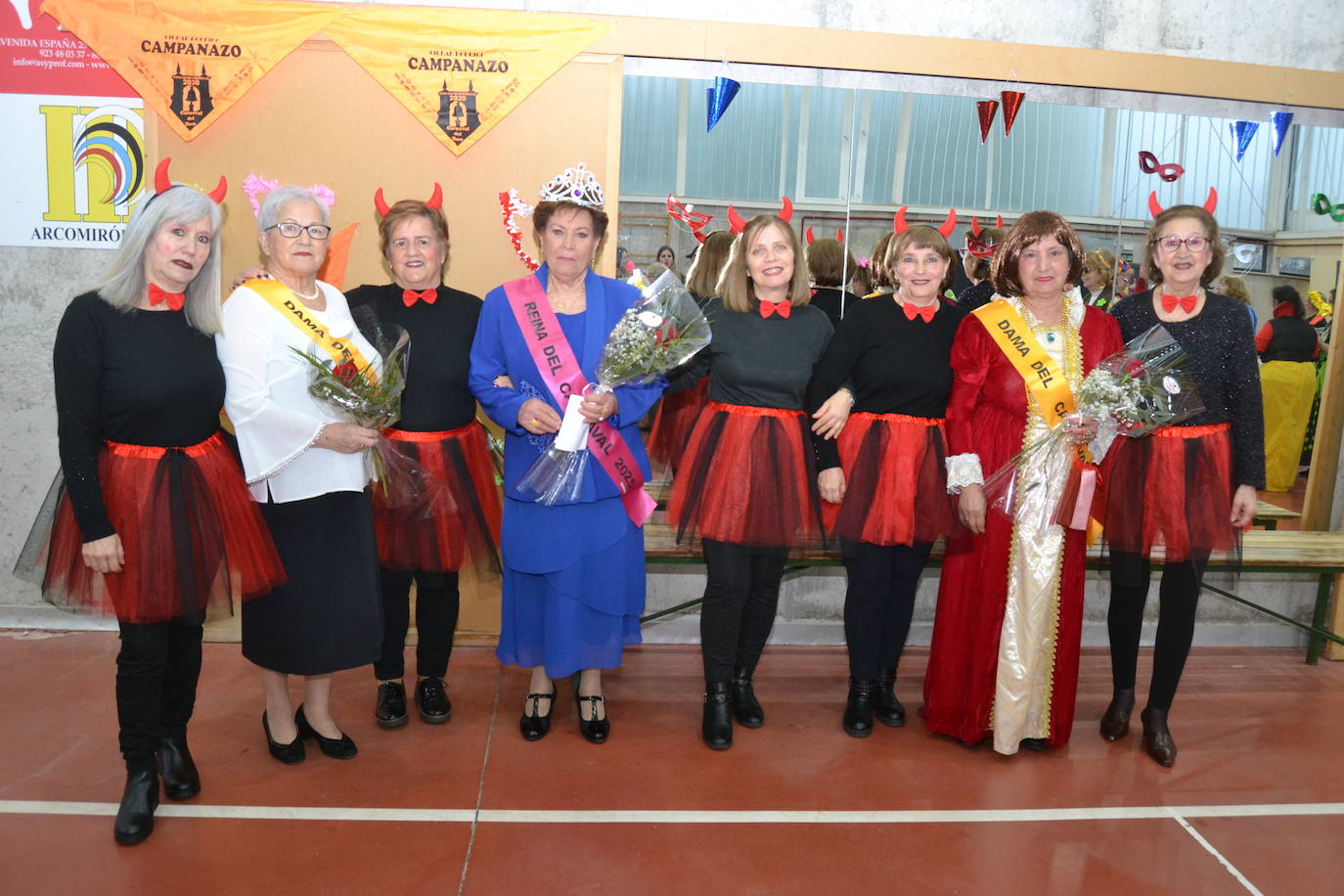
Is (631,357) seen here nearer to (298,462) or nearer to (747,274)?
(747,274)

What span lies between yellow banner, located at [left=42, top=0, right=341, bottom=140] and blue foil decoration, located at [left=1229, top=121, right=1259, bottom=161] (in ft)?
11.7

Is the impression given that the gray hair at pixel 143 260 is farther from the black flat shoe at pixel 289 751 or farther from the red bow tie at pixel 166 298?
the black flat shoe at pixel 289 751

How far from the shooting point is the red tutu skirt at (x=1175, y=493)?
3.00 m

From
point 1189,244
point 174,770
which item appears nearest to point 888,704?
point 1189,244

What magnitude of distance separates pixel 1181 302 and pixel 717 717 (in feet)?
6.23

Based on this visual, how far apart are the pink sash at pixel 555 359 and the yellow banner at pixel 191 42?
1.55 m

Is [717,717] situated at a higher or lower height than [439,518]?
lower

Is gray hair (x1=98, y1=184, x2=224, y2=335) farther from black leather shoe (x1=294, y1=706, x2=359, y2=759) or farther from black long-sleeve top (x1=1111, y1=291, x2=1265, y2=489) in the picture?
black long-sleeve top (x1=1111, y1=291, x2=1265, y2=489)

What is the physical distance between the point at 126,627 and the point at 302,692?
1.04 m

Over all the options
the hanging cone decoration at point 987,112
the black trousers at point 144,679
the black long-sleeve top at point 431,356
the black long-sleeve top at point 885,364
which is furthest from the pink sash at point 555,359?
the hanging cone decoration at point 987,112

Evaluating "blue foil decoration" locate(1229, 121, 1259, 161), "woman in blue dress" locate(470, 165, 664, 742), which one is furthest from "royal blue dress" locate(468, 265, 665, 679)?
"blue foil decoration" locate(1229, 121, 1259, 161)

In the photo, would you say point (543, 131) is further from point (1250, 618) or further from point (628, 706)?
point (1250, 618)

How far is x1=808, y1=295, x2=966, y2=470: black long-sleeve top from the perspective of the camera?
3.00 m

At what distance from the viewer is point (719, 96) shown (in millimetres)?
3801
